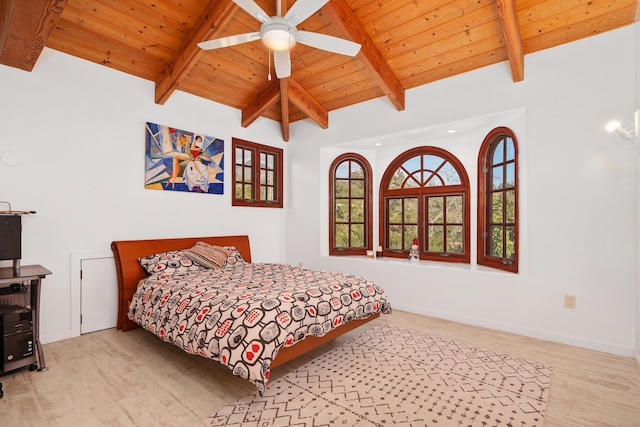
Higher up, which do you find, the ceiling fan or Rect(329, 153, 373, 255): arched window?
the ceiling fan

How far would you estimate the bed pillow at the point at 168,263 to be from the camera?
350 cm

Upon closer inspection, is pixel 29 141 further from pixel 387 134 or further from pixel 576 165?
pixel 576 165

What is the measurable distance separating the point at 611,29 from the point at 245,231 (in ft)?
→ 15.4

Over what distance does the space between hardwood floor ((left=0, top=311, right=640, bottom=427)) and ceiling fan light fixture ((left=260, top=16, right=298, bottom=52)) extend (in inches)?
99.5

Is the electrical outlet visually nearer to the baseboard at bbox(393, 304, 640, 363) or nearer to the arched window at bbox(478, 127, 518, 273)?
the baseboard at bbox(393, 304, 640, 363)

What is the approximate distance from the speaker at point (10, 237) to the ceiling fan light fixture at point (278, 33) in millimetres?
2449

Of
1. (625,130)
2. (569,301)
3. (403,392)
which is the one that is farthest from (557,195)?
(403,392)

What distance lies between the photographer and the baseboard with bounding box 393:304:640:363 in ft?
9.40

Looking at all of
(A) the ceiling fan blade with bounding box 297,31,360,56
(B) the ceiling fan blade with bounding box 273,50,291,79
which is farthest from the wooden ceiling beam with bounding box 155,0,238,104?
(A) the ceiling fan blade with bounding box 297,31,360,56

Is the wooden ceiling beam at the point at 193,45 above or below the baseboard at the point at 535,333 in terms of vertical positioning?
above

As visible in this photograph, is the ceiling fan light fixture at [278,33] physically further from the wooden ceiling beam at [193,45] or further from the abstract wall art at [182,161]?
the abstract wall art at [182,161]

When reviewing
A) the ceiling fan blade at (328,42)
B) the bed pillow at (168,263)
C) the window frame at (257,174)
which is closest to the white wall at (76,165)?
the bed pillow at (168,263)

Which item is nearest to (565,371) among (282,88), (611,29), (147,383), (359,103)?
(611,29)

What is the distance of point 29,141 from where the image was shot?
3100mm
